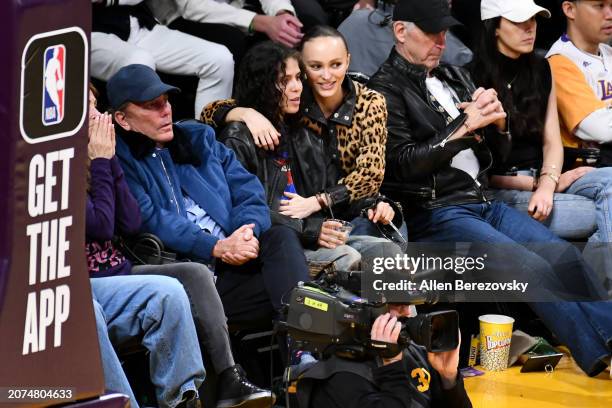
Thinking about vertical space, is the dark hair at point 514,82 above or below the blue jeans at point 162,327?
above

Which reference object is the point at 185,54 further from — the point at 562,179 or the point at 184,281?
the point at 562,179

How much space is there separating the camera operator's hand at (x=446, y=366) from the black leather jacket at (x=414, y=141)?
2029 mm

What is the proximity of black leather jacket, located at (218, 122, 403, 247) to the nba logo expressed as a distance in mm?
2537

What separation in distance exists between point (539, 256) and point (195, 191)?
1.75 m

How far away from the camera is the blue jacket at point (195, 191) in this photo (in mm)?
4723

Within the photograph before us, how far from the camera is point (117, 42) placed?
215 inches

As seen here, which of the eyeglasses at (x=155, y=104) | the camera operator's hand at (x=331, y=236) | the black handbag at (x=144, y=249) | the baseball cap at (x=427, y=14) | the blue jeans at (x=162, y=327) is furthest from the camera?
the baseball cap at (x=427, y=14)

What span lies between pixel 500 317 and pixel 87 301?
2.96m

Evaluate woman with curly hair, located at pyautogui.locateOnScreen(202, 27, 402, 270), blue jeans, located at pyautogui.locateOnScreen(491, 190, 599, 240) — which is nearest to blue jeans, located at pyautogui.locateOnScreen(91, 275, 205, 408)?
woman with curly hair, located at pyautogui.locateOnScreen(202, 27, 402, 270)

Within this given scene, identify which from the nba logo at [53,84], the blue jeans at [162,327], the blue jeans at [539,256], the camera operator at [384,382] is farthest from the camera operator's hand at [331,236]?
the nba logo at [53,84]

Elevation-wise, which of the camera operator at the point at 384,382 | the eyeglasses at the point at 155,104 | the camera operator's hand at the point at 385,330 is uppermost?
the eyeglasses at the point at 155,104

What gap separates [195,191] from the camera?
16.2ft

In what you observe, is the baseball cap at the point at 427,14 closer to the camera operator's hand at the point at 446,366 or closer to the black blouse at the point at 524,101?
the black blouse at the point at 524,101

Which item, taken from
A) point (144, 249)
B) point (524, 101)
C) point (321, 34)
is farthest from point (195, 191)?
point (524, 101)
